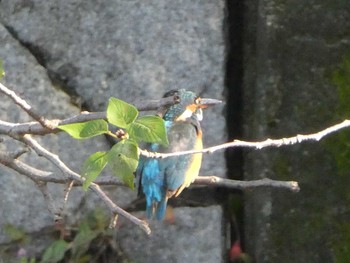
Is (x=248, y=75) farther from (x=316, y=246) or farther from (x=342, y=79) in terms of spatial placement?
(x=316, y=246)

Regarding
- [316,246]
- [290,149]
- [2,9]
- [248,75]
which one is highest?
[2,9]

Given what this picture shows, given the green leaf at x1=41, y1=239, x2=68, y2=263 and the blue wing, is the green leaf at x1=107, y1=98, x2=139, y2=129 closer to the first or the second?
the blue wing

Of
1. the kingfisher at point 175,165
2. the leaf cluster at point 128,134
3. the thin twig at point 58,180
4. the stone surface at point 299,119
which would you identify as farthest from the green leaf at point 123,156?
the stone surface at point 299,119

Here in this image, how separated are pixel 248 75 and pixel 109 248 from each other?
69 centimetres

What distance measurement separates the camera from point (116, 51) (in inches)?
137

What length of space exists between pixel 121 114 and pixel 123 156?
0.07 m

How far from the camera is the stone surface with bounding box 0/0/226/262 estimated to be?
3.45 metres

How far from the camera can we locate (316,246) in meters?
3.35

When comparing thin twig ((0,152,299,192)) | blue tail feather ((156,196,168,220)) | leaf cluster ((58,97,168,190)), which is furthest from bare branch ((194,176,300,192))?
leaf cluster ((58,97,168,190))

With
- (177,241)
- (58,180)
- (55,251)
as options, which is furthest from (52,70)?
(58,180)

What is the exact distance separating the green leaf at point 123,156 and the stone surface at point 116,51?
63.0 inches

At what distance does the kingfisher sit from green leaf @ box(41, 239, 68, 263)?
1.02 feet

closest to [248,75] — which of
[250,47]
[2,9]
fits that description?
[250,47]

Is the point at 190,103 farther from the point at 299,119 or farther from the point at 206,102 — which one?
the point at 299,119
